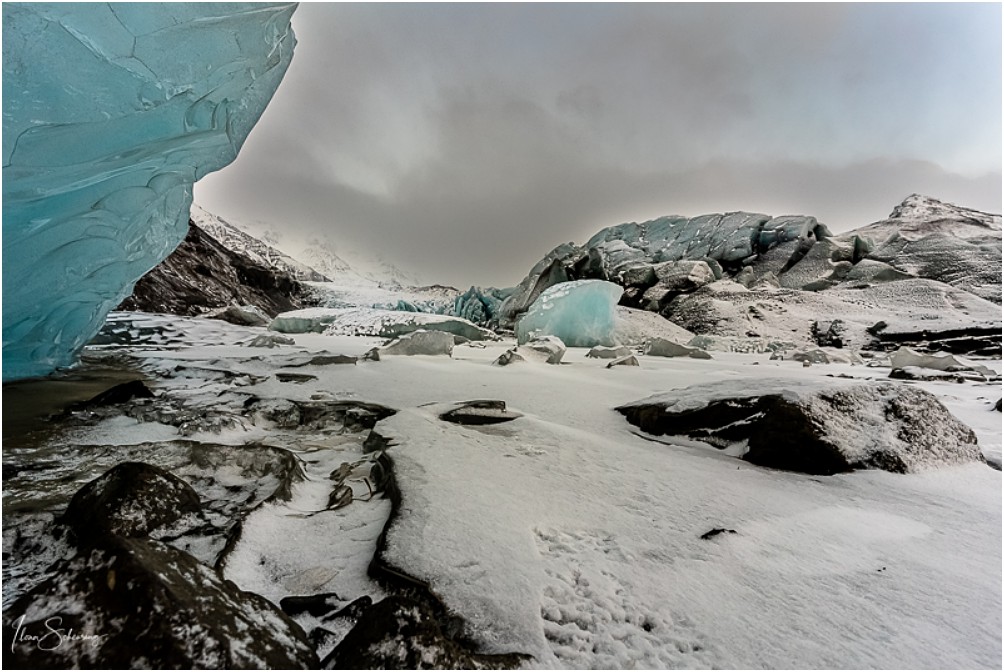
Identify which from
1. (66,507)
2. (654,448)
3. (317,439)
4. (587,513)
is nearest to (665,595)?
(587,513)

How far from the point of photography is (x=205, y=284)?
56.2 ft

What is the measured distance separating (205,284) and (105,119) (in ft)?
57.4

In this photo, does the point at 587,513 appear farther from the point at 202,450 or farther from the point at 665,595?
the point at 202,450

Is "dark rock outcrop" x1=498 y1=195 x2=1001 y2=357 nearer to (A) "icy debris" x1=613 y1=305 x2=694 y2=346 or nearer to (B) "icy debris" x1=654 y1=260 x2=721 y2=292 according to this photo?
(B) "icy debris" x1=654 y1=260 x2=721 y2=292

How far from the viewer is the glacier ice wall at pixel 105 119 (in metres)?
2.45

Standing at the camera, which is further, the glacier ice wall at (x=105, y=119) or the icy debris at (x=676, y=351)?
the icy debris at (x=676, y=351)

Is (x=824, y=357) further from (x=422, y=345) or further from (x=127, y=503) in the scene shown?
(x=127, y=503)

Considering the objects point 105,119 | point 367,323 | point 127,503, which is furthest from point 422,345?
point 367,323

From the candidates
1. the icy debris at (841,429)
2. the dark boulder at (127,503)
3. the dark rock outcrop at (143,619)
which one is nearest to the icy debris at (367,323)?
the icy debris at (841,429)

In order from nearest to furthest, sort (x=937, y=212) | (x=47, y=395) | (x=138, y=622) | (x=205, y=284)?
(x=138, y=622) < (x=47, y=395) < (x=205, y=284) < (x=937, y=212)

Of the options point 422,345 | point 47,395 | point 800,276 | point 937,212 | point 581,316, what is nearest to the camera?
point 47,395

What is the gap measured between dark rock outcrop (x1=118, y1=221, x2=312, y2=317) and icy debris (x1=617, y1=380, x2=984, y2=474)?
1000 cm

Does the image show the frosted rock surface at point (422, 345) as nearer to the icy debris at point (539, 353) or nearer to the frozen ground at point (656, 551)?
the icy debris at point (539, 353)

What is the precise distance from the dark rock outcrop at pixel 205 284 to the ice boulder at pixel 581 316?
832 centimetres
